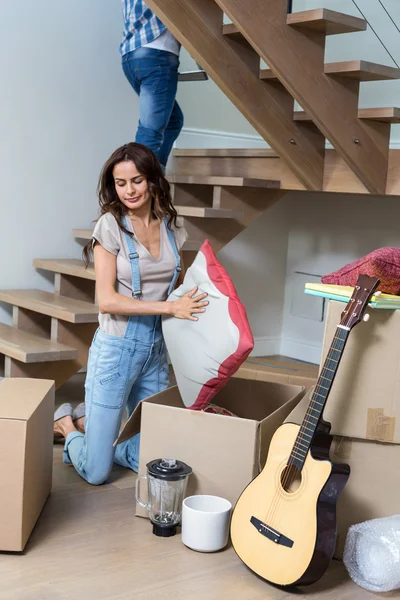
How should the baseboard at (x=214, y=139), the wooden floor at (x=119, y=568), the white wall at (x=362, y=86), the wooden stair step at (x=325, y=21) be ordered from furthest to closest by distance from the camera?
the baseboard at (x=214, y=139) < the white wall at (x=362, y=86) < the wooden stair step at (x=325, y=21) < the wooden floor at (x=119, y=568)

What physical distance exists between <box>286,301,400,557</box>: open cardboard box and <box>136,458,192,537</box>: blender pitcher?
335 millimetres

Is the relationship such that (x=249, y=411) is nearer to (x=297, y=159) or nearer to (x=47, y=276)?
(x=297, y=159)

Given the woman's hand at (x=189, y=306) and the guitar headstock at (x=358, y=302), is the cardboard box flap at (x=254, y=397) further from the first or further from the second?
the guitar headstock at (x=358, y=302)

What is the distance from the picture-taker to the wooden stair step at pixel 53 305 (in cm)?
320

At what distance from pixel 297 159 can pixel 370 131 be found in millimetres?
339

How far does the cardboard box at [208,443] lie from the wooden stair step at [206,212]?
1.23m

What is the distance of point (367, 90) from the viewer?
13.5 feet

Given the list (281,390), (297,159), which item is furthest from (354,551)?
(297,159)

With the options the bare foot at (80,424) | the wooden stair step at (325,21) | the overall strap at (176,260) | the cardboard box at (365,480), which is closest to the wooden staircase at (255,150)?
the wooden stair step at (325,21)

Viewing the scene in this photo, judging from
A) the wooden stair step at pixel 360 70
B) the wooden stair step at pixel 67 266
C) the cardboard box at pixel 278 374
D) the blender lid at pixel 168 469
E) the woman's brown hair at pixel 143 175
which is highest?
the wooden stair step at pixel 360 70

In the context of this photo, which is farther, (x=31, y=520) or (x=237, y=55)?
(x=237, y=55)

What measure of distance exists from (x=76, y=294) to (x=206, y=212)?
757mm

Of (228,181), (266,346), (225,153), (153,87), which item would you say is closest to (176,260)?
(153,87)

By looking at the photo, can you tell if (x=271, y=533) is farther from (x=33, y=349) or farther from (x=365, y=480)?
(x=33, y=349)
